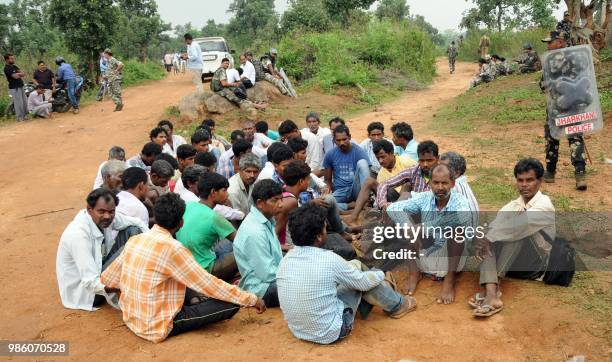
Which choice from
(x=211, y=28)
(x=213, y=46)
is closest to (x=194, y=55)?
(x=213, y=46)

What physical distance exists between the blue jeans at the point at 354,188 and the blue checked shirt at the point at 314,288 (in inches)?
109

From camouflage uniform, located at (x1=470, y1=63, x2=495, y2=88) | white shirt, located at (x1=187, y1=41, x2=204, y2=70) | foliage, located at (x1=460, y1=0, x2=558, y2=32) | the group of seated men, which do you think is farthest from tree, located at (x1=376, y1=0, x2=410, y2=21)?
the group of seated men

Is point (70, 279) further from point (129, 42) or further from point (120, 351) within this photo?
point (129, 42)

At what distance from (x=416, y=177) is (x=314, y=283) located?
83.2 inches

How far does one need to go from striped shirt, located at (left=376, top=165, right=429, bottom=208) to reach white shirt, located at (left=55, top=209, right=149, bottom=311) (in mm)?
2244

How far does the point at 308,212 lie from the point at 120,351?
162 centimetres

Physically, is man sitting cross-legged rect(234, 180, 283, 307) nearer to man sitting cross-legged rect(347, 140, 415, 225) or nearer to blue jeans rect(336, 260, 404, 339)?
blue jeans rect(336, 260, 404, 339)

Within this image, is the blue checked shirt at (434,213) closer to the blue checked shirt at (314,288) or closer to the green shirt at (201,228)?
the blue checked shirt at (314,288)

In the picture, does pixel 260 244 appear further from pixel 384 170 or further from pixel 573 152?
pixel 573 152

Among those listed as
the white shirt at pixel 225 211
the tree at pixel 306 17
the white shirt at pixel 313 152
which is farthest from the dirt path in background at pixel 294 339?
the tree at pixel 306 17

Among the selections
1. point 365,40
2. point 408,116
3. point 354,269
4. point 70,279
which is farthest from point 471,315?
point 365,40

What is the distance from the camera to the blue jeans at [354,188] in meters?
6.27

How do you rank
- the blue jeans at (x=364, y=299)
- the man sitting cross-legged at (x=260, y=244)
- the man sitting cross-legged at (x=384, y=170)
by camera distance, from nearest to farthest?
the blue jeans at (x=364, y=299)
the man sitting cross-legged at (x=260, y=244)
the man sitting cross-legged at (x=384, y=170)

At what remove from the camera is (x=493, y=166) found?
799cm
